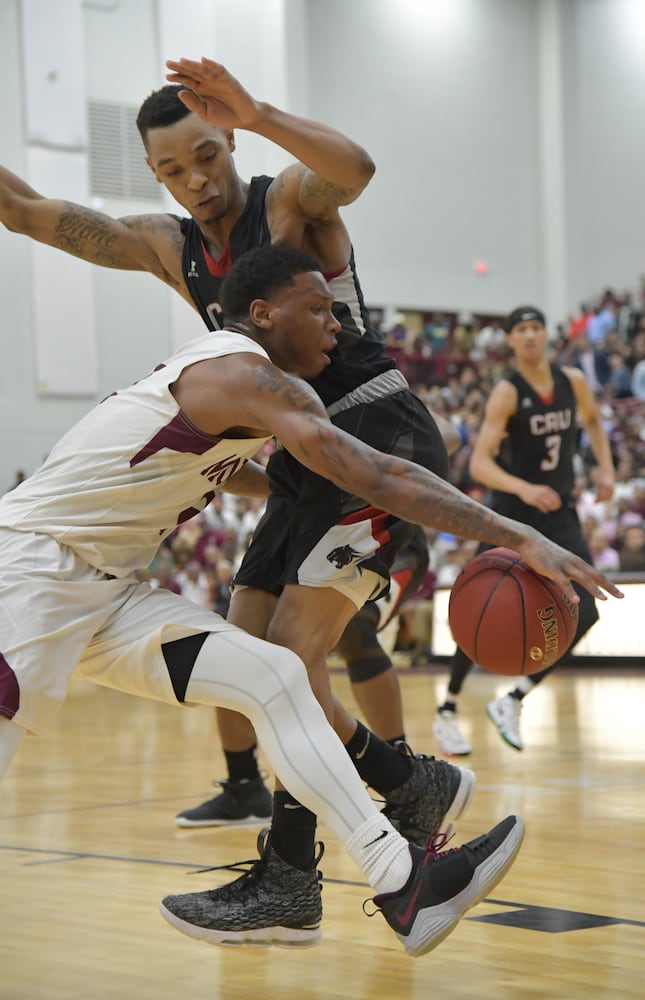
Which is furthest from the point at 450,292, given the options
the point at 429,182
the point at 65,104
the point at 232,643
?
the point at 232,643

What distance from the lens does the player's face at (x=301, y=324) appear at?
294cm

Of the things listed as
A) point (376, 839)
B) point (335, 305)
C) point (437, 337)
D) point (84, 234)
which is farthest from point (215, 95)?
point (437, 337)

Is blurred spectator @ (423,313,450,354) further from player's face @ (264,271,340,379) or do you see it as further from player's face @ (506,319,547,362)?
player's face @ (264,271,340,379)

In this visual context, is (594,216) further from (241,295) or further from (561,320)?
(241,295)

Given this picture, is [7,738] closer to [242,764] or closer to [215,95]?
[215,95]

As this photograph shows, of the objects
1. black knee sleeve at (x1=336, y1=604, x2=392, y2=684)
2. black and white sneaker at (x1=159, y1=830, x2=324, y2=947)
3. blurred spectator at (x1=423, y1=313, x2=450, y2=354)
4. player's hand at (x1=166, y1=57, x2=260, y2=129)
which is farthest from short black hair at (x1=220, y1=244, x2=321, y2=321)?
blurred spectator at (x1=423, y1=313, x2=450, y2=354)

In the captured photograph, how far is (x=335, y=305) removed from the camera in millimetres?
3352

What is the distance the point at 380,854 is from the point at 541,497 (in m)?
3.54

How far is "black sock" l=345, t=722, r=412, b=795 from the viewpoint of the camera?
11.6 feet

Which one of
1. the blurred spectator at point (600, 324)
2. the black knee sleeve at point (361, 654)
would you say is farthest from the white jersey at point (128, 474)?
the blurred spectator at point (600, 324)

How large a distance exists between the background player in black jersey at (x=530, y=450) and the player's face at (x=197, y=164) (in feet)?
10.2

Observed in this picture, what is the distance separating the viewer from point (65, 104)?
1847 cm

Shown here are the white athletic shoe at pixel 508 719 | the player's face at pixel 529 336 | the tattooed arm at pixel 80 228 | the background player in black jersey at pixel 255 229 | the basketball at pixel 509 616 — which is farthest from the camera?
the player's face at pixel 529 336

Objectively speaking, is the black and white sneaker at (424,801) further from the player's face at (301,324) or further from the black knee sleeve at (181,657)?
the player's face at (301,324)
